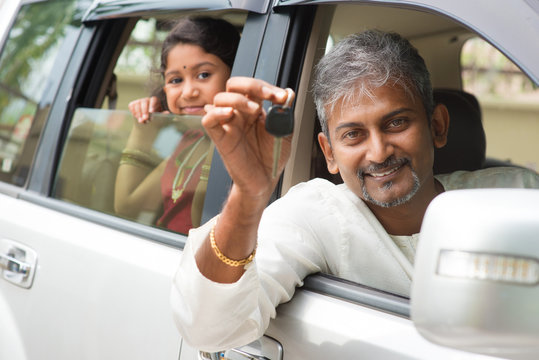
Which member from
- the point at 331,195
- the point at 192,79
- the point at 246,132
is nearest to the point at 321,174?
the point at 331,195

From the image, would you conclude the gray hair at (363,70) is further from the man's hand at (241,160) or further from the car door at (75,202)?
the man's hand at (241,160)

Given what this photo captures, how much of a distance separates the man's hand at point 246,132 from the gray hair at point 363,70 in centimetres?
55

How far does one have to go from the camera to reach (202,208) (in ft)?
5.75

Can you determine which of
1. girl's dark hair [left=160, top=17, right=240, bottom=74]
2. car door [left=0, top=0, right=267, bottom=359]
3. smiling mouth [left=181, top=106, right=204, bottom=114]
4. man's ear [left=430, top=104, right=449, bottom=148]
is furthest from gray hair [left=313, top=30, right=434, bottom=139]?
smiling mouth [left=181, top=106, right=204, bottom=114]

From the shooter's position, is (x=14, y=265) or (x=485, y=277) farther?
(x=14, y=265)

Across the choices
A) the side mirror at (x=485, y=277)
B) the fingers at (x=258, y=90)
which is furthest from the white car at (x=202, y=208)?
the fingers at (x=258, y=90)

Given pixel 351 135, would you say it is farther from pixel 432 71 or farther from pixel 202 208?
pixel 432 71

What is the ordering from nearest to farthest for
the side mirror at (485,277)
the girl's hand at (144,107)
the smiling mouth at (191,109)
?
the side mirror at (485,277) < the girl's hand at (144,107) < the smiling mouth at (191,109)

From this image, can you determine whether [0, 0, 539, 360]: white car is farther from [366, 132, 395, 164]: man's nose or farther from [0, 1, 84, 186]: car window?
[366, 132, 395, 164]: man's nose

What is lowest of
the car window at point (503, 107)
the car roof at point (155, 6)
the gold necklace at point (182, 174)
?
the gold necklace at point (182, 174)

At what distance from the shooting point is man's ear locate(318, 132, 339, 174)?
1871mm

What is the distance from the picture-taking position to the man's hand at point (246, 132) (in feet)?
3.65

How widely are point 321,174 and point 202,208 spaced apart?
1.42ft

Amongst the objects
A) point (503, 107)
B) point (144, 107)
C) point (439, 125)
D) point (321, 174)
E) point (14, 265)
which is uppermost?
point (503, 107)
